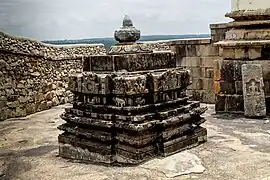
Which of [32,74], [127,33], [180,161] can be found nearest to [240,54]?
[127,33]

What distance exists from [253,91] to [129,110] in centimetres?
305

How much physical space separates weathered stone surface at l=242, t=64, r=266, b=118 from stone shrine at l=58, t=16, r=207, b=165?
1833 millimetres

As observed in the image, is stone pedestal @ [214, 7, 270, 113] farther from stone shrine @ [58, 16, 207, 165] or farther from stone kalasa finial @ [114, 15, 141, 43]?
stone kalasa finial @ [114, 15, 141, 43]

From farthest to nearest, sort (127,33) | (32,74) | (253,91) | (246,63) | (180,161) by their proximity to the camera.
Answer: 1. (32,74)
2. (246,63)
3. (253,91)
4. (127,33)
5. (180,161)

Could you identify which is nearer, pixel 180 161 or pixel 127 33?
pixel 180 161

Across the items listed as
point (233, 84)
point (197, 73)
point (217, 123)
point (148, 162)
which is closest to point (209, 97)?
point (197, 73)

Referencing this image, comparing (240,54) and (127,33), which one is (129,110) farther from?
(240,54)

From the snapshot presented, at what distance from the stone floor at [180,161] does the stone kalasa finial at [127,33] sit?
161cm

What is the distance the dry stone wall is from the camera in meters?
8.76

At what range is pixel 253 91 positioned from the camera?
6.78 metres

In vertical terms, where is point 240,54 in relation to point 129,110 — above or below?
above

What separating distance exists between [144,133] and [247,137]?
1673mm

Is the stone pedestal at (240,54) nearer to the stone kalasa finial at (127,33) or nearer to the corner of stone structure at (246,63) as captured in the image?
the corner of stone structure at (246,63)

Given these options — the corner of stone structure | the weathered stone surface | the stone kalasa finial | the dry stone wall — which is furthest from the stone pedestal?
the dry stone wall
